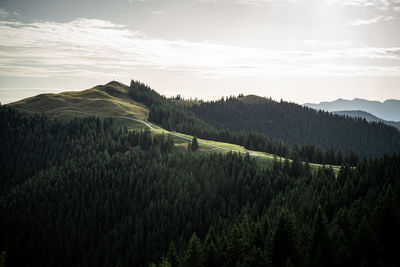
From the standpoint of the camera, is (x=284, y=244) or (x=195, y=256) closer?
(x=284, y=244)

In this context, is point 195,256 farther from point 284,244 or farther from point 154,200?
point 154,200

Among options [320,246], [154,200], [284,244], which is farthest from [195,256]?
[154,200]

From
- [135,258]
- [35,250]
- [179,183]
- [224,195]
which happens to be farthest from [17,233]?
[224,195]

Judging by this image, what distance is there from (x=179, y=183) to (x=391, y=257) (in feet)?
311

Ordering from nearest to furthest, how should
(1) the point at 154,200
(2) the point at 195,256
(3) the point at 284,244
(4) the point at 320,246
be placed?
(4) the point at 320,246 → (3) the point at 284,244 → (2) the point at 195,256 → (1) the point at 154,200

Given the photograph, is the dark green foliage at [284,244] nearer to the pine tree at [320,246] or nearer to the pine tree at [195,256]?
the pine tree at [320,246]

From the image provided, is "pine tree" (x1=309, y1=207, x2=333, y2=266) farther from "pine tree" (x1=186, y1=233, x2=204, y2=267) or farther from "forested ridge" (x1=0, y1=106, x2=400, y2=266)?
"pine tree" (x1=186, y1=233, x2=204, y2=267)

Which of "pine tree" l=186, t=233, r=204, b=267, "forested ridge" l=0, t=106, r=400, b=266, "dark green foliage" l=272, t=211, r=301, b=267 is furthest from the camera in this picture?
"forested ridge" l=0, t=106, r=400, b=266

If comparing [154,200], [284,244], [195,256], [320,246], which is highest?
[320,246]

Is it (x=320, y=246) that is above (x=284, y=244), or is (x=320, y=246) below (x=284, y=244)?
above

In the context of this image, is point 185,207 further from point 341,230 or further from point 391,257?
point 391,257

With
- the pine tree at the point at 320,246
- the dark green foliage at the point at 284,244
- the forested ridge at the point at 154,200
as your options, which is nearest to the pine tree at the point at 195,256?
the forested ridge at the point at 154,200

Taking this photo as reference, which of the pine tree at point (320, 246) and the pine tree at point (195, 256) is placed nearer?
the pine tree at point (320, 246)

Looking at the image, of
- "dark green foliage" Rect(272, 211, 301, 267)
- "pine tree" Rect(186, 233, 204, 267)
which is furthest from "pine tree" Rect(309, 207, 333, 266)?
"pine tree" Rect(186, 233, 204, 267)
